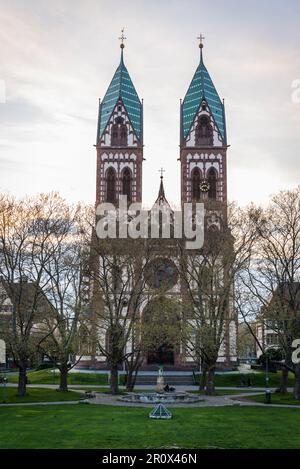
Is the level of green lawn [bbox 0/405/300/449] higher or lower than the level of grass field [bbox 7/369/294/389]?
higher

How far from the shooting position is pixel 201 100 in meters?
65.8

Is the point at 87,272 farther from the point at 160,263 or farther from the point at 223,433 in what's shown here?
the point at 223,433

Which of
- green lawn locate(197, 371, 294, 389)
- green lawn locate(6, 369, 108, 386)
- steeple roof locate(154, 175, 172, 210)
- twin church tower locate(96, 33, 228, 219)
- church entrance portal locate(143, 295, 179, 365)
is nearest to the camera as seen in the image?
church entrance portal locate(143, 295, 179, 365)

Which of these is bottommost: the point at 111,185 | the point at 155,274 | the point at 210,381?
the point at 210,381

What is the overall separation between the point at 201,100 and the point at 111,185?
14.8 meters

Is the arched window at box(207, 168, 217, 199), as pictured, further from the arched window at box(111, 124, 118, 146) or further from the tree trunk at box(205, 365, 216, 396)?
the tree trunk at box(205, 365, 216, 396)

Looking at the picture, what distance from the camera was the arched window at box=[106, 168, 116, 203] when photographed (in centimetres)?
6372

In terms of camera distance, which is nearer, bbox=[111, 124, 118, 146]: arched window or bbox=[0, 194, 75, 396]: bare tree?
bbox=[0, 194, 75, 396]: bare tree

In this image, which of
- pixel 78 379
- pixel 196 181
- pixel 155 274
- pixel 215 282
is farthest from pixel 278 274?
pixel 196 181

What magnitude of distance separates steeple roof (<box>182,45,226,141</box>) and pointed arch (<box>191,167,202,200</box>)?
451cm

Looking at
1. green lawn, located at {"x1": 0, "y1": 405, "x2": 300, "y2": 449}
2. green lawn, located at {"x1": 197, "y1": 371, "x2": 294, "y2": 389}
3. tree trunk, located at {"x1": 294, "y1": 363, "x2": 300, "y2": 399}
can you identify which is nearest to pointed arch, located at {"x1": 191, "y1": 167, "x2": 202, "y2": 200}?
green lawn, located at {"x1": 197, "y1": 371, "x2": 294, "y2": 389}

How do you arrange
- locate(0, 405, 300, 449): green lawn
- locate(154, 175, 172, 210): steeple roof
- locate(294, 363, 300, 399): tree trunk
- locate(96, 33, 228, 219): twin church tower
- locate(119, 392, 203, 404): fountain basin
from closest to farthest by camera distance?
locate(0, 405, 300, 449): green lawn
locate(119, 392, 203, 404): fountain basin
locate(294, 363, 300, 399): tree trunk
locate(154, 175, 172, 210): steeple roof
locate(96, 33, 228, 219): twin church tower

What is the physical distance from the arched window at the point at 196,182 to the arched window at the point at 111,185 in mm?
9128

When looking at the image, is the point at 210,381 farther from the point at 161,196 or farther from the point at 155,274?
the point at 161,196
